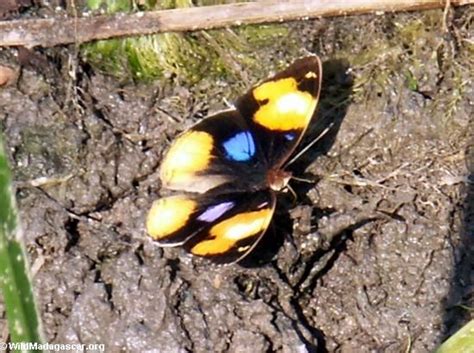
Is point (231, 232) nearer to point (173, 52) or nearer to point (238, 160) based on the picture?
point (238, 160)

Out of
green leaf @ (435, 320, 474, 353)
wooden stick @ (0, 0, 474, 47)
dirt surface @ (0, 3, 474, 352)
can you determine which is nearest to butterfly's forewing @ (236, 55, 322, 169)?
dirt surface @ (0, 3, 474, 352)

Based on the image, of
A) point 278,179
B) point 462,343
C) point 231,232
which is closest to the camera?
point 462,343

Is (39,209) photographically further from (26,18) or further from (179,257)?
(26,18)

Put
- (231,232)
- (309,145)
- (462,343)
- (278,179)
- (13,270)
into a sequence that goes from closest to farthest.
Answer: (13,270) → (462,343) → (231,232) → (278,179) → (309,145)

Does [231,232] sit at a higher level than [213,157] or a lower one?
lower

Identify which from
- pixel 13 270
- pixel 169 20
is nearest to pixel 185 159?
pixel 169 20

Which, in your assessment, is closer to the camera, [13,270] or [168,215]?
[13,270]

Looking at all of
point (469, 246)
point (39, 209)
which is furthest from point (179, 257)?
point (469, 246)

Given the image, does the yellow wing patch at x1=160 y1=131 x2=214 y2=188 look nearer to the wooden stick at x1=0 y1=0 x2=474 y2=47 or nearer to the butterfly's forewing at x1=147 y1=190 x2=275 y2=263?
the butterfly's forewing at x1=147 y1=190 x2=275 y2=263

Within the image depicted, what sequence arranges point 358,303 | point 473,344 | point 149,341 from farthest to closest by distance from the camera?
point 358,303 → point 149,341 → point 473,344
